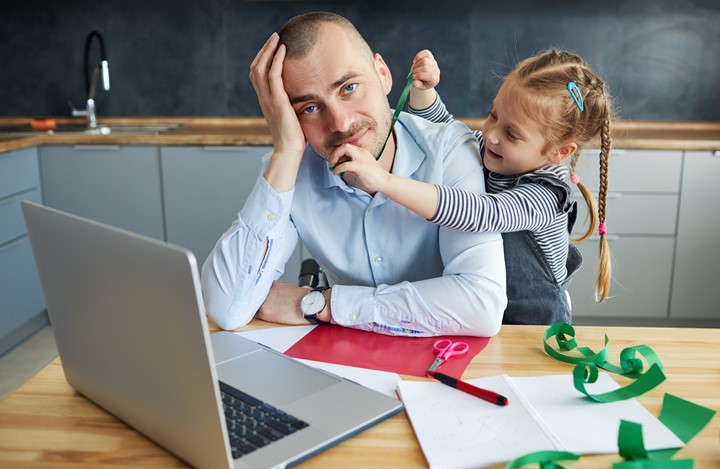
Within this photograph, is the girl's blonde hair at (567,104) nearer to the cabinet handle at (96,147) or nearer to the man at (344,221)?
the man at (344,221)

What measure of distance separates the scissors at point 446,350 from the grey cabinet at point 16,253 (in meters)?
2.39

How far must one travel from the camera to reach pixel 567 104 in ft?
4.97

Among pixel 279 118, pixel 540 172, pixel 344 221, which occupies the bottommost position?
pixel 344 221

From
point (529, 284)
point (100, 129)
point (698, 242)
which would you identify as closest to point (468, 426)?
point (529, 284)

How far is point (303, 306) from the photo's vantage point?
4.45 ft

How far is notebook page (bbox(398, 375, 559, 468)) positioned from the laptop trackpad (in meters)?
0.13

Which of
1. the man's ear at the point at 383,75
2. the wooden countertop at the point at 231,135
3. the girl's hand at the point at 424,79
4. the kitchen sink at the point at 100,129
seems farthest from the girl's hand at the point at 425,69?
the kitchen sink at the point at 100,129

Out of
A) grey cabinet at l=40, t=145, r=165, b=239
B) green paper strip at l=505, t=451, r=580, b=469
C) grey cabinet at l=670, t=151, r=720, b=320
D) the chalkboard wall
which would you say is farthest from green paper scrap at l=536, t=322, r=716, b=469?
the chalkboard wall

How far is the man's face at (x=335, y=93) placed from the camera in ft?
4.79

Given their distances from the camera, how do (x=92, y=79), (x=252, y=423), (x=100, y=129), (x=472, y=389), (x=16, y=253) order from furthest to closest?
1. (x=92, y=79)
2. (x=100, y=129)
3. (x=16, y=253)
4. (x=472, y=389)
5. (x=252, y=423)

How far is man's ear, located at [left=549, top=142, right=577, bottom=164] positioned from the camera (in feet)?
5.12

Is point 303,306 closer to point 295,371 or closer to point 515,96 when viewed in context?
point 295,371

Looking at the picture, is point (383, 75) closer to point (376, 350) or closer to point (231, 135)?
point (376, 350)

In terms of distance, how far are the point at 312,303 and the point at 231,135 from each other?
6.98 feet
